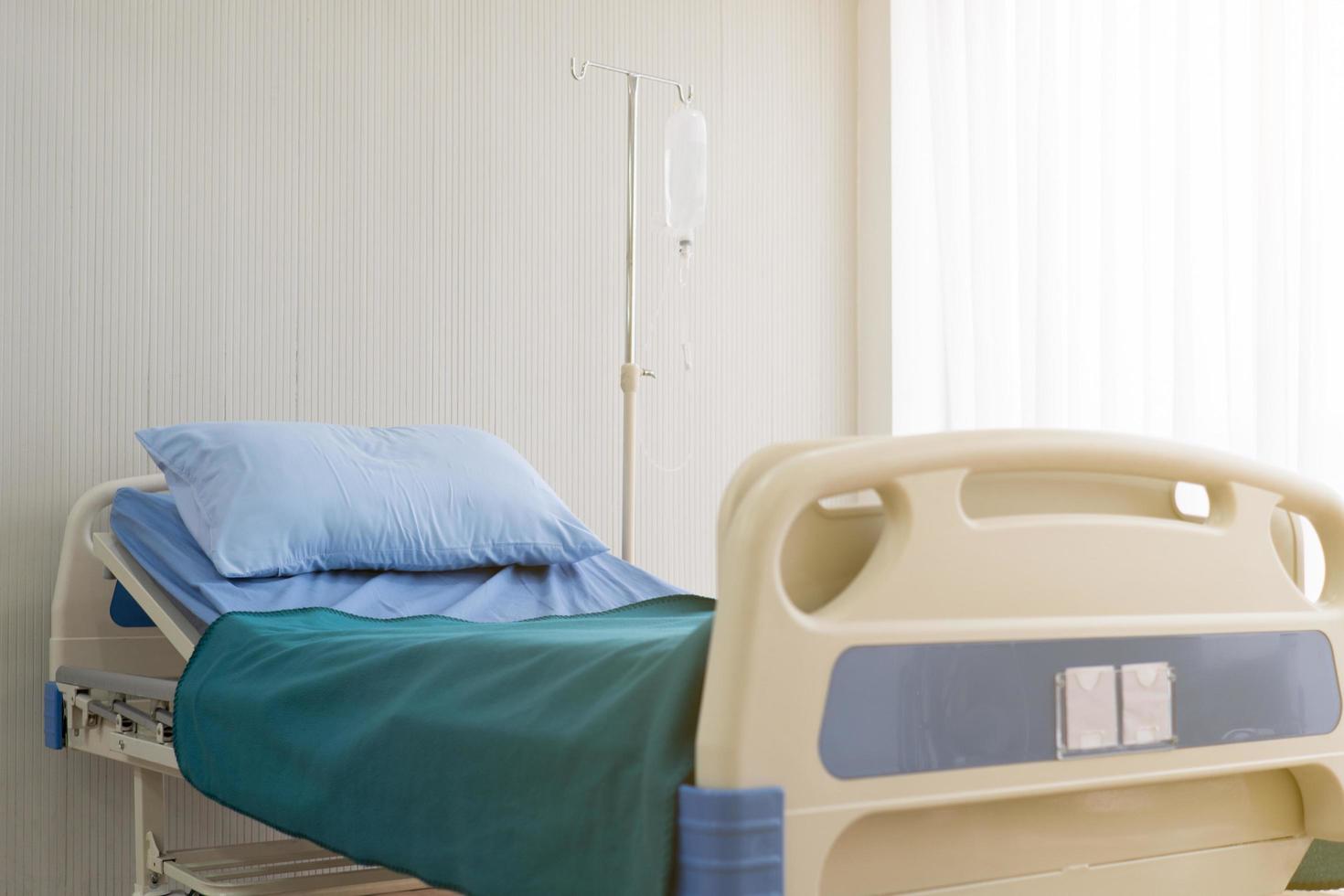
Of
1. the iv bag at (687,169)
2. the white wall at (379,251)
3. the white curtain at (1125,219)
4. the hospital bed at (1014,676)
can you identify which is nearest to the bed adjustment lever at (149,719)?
the white wall at (379,251)

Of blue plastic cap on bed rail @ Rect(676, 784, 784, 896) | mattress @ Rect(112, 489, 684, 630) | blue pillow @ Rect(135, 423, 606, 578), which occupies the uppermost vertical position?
blue pillow @ Rect(135, 423, 606, 578)

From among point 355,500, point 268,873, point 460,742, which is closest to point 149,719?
point 268,873

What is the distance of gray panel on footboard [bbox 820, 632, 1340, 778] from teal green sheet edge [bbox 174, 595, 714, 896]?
0.15 m

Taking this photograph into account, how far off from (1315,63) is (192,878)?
2636 millimetres

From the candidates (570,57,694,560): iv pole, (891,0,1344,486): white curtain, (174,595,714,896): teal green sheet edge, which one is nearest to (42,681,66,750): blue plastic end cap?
(174,595,714,896): teal green sheet edge

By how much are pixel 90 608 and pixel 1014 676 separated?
1921 mm

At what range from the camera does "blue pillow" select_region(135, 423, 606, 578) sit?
228 centimetres

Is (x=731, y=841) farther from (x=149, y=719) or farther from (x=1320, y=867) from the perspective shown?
(x=149, y=719)

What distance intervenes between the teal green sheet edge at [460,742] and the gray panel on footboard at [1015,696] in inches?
5.7

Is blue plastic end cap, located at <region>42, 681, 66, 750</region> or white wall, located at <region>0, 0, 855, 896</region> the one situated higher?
white wall, located at <region>0, 0, 855, 896</region>

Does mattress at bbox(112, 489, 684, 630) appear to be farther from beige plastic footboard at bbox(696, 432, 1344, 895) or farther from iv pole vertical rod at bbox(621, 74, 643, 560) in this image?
beige plastic footboard at bbox(696, 432, 1344, 895)

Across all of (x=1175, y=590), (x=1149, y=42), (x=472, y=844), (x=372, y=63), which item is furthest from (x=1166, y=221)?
(x=472, y=844)

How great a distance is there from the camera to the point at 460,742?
1.42 m

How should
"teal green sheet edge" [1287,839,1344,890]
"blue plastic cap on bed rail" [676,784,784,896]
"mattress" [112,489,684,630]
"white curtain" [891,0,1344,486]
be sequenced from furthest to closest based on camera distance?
"white curtain" [891,0,1344,486] < "mattress" [112,489,684,630] < "teal green sheet edge" [1287,839,1344,890] < "blue plastic cap on bed rail" [676,784,784,896]
